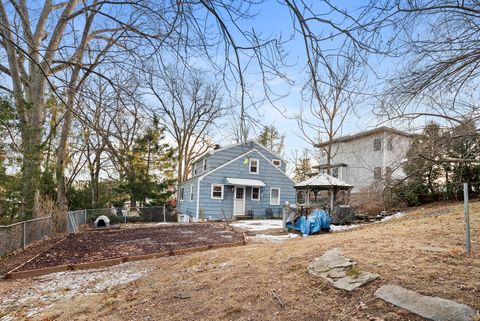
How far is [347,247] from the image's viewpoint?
15.8ft

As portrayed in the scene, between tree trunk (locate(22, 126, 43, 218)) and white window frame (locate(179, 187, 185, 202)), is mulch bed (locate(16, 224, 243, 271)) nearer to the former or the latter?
tree trunk (locate(22, 126, 43, 218))

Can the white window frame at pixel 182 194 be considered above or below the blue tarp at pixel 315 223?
above

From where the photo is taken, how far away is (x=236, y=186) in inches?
798

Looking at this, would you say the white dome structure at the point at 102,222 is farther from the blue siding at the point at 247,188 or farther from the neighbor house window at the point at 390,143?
the neighbor house window at the point at 390,143

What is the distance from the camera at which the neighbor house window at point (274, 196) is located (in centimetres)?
2156

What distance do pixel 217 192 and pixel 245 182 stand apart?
1.88 m

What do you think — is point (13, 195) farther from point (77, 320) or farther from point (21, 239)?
point (77, 320)

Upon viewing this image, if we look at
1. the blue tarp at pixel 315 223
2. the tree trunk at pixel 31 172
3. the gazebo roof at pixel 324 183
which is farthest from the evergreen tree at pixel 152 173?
the blue tarp at pixel 315 223

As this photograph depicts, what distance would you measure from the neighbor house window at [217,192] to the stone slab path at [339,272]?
51.3 ft

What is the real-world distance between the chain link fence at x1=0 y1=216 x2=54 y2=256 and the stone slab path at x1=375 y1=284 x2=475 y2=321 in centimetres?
844

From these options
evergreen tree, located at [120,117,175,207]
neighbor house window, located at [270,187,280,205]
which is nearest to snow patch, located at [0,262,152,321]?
evergreen tree, located at [120,117,175,207]

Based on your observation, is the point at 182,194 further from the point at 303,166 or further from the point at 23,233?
the point at 23,233

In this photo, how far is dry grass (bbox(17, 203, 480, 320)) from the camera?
3.03m

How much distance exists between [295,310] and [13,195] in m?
10.2
